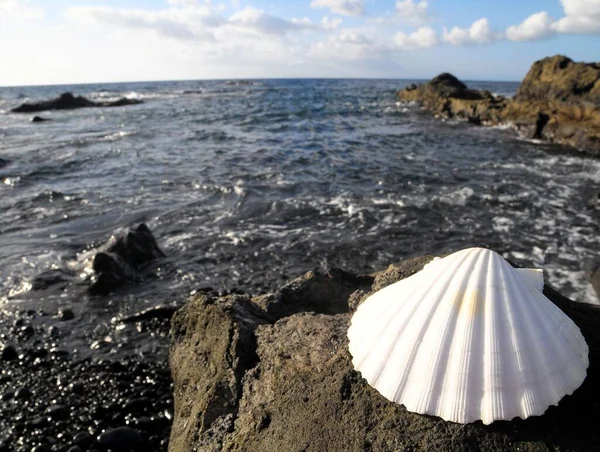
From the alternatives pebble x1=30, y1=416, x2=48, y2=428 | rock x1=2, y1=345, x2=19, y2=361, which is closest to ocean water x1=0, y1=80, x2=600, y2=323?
rock x1=2, y1=345, x2=19, y2=361

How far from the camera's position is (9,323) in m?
5.58

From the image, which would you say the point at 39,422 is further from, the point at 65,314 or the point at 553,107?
the point at 553,107

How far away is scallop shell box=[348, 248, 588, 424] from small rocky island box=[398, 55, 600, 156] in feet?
62.2

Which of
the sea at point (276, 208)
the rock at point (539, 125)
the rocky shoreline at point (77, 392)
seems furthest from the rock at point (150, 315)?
the rock at point (539, 125)

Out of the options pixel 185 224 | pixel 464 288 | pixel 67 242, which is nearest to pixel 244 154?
pixel 185 224

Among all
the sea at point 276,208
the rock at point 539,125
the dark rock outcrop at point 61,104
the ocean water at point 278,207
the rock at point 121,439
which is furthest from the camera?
the dark rock outcrop at point 61,104

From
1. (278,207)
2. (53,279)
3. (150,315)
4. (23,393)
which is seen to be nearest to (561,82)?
(278,207)

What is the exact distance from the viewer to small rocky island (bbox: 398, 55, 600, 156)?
19.2 meters

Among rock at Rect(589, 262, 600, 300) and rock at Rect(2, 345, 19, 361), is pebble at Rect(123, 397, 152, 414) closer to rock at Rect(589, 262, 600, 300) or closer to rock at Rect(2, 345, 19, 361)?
rock at Rect(2, 345, 19, 361)

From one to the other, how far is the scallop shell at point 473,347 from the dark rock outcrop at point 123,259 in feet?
17.5

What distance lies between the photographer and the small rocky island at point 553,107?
19.2m

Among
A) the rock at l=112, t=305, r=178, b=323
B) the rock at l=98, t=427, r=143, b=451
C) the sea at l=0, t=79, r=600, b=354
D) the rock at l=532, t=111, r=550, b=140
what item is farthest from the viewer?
the rock at l=532, t=111, r=550, b=140

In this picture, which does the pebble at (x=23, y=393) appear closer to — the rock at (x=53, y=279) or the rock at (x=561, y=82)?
the rock at (x=53, y=279)

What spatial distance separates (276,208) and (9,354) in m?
6.68
